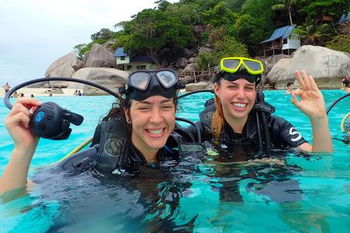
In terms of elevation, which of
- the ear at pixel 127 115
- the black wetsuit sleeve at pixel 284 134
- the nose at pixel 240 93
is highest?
the nose at pixel 240 93

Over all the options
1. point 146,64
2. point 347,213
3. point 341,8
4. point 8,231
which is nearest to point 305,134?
point 347,213

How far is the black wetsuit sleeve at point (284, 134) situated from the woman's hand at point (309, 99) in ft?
1.59

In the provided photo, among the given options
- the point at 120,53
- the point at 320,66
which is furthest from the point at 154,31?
the point at 320,66

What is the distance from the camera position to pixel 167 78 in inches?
112

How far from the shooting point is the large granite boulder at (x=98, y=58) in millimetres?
42822

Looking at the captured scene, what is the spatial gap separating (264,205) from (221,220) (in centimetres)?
42

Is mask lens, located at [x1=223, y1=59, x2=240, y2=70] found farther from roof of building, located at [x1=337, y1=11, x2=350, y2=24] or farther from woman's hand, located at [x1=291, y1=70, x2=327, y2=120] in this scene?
roof of building, located at [x1=337, y1=11, x2=350, y2=24]

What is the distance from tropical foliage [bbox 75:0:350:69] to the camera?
34219 millimetres

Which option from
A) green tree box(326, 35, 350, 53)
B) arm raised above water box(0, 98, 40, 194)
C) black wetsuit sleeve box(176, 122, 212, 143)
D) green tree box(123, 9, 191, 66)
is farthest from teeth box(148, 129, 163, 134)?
green tree box(123, 9, 191, 66)

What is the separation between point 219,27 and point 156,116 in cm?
4080

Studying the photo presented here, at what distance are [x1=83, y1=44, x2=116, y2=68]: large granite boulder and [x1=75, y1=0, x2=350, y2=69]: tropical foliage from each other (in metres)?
2.91

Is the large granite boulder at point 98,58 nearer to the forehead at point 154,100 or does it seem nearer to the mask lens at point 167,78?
the mask lens at point 167,78

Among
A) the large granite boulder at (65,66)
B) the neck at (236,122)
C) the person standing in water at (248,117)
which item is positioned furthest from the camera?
the large granite boulder at (65,66)

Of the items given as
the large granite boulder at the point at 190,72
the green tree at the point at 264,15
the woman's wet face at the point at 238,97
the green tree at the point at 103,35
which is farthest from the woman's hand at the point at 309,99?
the green tree at the point at 103,35
